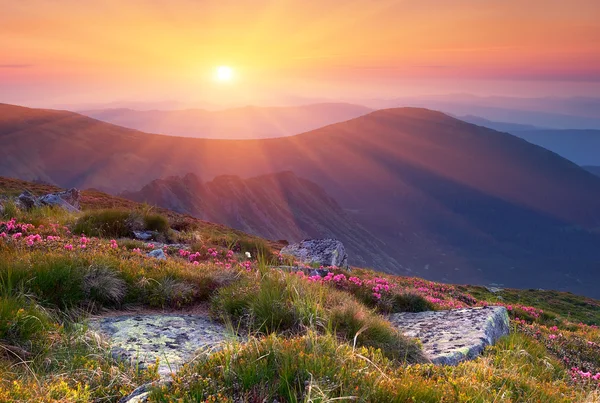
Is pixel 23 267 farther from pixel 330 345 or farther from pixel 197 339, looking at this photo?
pixel 330 345

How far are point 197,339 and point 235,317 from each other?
987 mm

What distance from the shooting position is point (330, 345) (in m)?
4.74

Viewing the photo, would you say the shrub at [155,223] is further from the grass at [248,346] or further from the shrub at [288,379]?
the shrub at [288,379]

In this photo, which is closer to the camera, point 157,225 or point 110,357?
point 110,357

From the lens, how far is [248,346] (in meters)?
4.62

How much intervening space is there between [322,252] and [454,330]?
1860 centimetres

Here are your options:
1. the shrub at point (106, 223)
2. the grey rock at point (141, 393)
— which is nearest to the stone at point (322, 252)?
the shrub at point (106, 223)

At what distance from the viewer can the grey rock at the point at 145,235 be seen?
54.8ft

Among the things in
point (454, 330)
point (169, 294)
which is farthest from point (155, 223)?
point (454, 330)

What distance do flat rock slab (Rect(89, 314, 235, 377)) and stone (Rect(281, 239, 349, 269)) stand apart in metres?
18.1

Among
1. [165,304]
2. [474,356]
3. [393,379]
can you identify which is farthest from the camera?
[165,304]

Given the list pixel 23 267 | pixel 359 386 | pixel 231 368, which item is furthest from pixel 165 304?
pixel 359 386

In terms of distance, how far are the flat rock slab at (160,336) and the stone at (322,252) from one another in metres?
18.1

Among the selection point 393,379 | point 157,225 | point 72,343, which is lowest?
point 157,225
